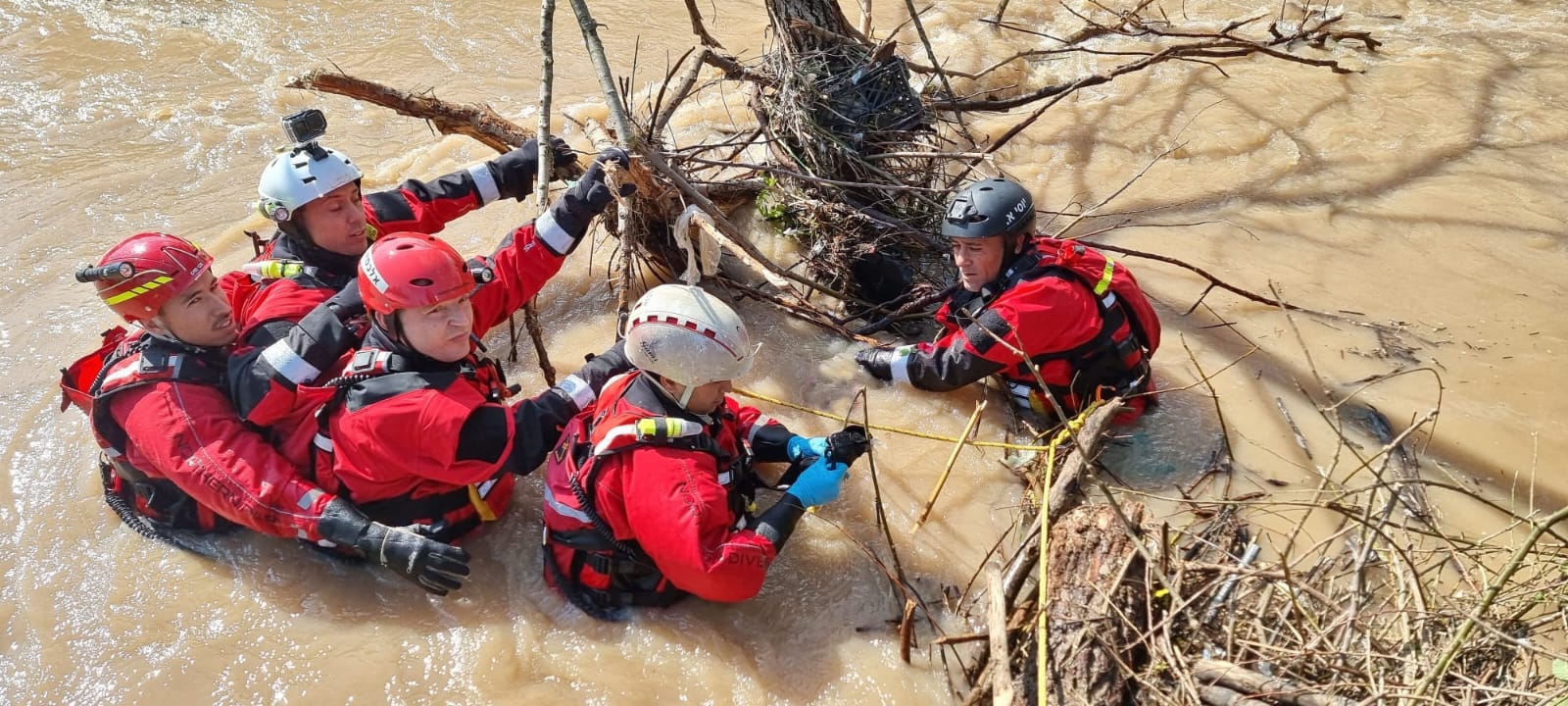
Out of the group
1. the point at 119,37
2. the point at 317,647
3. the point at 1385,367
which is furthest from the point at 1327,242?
the point at 119,37

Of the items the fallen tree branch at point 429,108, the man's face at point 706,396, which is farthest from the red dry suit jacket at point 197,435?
the fallen tree branch at point 429,108

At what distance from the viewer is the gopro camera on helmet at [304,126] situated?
3932 millimetres

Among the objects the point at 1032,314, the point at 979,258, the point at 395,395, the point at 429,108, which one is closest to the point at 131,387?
the point at 395,395

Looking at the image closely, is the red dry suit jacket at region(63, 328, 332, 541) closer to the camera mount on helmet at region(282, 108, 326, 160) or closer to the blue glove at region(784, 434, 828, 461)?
the camera mount on helmet at region(282, 108, 326, 160)

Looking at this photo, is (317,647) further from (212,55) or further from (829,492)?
(212,55)

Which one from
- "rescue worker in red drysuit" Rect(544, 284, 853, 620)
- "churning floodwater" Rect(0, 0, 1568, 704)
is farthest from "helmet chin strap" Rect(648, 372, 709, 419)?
"churning floodwater" Rect(0, 0, 1568, 704)

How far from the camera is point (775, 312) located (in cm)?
512

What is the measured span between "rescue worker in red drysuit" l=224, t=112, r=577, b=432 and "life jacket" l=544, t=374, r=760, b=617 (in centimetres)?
94

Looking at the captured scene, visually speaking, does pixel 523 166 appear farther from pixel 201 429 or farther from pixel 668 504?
pixel 668 504

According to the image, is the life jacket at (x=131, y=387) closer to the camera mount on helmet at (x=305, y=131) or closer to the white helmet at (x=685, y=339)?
the camera mount on helmet at (x=305, y=131)

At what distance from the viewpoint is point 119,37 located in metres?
7.93

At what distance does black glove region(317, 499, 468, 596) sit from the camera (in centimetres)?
338

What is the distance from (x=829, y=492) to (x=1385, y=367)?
3091 mm

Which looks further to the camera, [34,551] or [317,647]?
[34,551]
